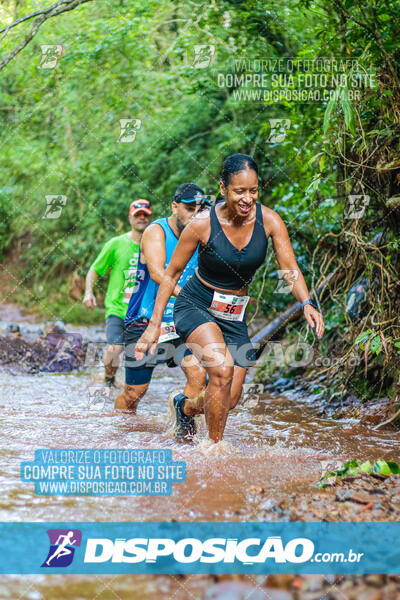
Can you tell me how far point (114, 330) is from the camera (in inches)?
269

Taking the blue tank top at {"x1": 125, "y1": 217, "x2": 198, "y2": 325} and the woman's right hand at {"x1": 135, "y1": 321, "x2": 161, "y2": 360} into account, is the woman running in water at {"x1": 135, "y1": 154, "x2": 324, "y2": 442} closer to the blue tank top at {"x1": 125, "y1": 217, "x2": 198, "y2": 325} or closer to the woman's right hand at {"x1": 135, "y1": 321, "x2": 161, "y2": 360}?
the woman's right hand at {"x1": 135, "y1": 321, "x2": 161, "y2": 360}

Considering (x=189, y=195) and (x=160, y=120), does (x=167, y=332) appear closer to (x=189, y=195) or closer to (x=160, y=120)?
(x=189, y=195)

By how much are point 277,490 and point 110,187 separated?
10.6 m

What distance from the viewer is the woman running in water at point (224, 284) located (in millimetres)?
3973

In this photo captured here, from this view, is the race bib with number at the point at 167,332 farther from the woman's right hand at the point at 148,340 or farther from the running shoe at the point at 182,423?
the woman's right hand at the point at 148,340

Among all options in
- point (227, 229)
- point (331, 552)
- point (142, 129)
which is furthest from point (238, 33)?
point (331, 552)

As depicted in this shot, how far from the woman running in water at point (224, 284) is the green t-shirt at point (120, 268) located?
2572 mm

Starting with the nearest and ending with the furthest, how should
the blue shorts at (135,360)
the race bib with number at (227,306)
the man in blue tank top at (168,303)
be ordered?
the race bib with number at (227,306)
the man in blue tank top at (168,303)
the blue shorts at (135,360)

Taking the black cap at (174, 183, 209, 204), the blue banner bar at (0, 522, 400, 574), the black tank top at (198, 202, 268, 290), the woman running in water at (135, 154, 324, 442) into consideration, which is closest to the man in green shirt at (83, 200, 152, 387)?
the black cap at (174, 183, 209, 204)

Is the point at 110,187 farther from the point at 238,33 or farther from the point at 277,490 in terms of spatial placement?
the point at 277,490

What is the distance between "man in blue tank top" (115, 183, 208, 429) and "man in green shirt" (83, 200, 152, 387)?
1.22 m

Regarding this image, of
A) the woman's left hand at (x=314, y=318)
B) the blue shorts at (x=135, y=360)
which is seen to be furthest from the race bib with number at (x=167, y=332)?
the woman's left hand at (x=314, y=318)

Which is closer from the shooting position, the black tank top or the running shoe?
the black tank top

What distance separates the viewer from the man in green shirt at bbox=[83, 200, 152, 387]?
6.80 metres
